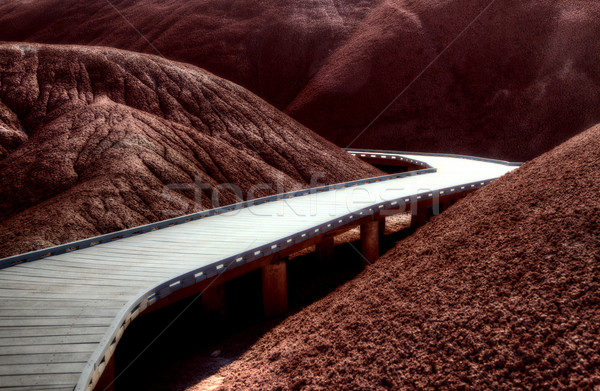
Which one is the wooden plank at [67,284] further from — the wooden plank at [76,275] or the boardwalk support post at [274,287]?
the boardwalk support post at [274,287]

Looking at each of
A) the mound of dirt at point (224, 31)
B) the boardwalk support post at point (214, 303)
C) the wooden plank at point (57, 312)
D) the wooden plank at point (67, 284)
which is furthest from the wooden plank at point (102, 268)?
the mound of dirt at point (224, 31)

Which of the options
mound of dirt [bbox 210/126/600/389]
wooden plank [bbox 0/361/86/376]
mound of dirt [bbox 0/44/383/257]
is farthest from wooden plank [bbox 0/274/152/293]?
mound of dirt [bbox 0/44/383/257]

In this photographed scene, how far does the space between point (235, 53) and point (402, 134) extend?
783 inches

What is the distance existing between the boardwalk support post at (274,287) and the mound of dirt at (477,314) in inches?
28.3

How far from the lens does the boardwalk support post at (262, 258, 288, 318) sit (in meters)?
7.92

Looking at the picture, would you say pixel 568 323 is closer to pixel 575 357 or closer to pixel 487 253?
pixel 575 357

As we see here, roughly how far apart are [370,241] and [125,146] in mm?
8849

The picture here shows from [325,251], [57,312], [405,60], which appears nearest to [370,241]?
[325,251]

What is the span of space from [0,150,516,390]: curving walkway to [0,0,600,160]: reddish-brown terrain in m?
21.4

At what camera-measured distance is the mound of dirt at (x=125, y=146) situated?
11383mm

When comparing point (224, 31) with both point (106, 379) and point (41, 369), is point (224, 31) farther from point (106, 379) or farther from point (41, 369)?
point (41, 369)

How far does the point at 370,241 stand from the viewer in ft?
34.0

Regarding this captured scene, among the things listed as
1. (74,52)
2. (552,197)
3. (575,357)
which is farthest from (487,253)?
(74,52)

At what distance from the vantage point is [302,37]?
4238cm
